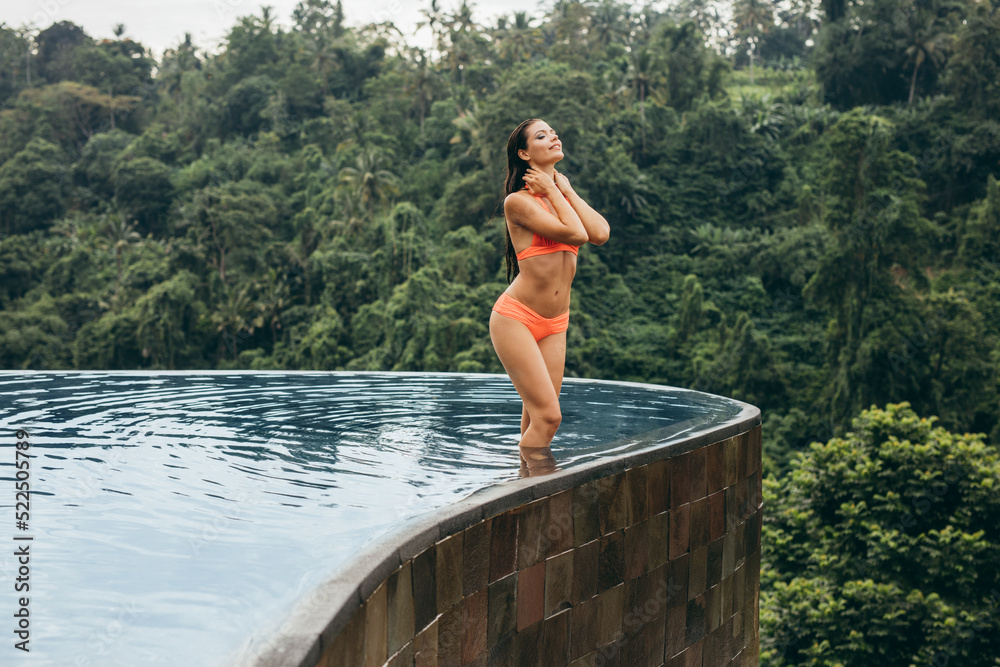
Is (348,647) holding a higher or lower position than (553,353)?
lower

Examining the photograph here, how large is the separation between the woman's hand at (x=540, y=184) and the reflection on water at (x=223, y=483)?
3.54 ft

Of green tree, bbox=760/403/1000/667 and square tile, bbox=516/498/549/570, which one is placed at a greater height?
square tile, bbox=516/498/549/570

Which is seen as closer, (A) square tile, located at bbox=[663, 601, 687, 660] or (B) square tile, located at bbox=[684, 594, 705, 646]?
(A) square tile, located at bbox=[663, 601, 687, 660]

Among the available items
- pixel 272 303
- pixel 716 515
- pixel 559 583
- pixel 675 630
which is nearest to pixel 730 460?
pixel 716 515

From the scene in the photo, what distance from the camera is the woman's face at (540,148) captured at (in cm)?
380

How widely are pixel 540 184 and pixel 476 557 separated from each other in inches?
66.9

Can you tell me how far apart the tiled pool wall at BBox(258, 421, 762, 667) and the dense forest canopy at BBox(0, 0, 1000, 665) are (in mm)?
10432

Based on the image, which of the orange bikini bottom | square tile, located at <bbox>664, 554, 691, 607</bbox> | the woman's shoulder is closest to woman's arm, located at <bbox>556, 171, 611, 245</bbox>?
the woman's shoulder

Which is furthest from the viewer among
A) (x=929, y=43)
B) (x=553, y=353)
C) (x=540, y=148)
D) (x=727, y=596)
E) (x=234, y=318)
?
(x=929, y=43)

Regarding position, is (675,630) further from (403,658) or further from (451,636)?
(403,658)

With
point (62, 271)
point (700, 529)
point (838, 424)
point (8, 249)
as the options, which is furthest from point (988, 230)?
point (8, 249)

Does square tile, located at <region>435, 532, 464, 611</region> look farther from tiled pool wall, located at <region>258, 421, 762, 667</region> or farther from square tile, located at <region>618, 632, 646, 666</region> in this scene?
square tile, located at <region>618, 632, 646, 666</region>

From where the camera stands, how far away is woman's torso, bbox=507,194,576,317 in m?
3.77

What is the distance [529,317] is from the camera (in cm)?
377
